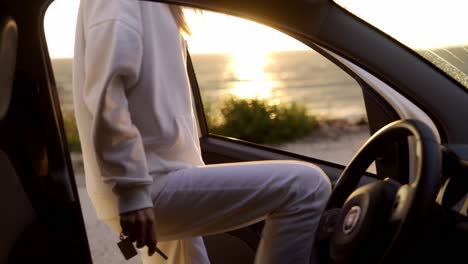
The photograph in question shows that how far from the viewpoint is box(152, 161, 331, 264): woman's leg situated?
179 cm

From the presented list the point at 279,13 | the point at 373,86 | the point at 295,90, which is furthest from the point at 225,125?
the point at 295,90

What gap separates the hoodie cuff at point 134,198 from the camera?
1.74 meters

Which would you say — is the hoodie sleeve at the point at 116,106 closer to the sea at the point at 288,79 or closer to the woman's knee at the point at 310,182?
the woman's knee at the point at 310,182

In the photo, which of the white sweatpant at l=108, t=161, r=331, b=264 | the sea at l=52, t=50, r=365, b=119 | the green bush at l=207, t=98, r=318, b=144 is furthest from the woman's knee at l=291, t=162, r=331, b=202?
the sea at l=52, t=50, r=365, b=119

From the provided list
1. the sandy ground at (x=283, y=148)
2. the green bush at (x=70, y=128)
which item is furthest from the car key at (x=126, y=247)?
the sandy ground at (x=283, y=148)

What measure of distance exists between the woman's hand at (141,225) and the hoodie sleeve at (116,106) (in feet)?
0.06

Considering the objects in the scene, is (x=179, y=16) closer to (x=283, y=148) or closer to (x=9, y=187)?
(x=9, y=187)

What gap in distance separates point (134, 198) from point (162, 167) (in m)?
0.12

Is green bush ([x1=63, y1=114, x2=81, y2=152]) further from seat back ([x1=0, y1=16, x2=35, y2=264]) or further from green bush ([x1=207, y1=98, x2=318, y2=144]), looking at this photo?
green bush ([x1=207, y1=98, x2=318, y2=144])

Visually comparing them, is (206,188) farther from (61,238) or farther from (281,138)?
(281,138)

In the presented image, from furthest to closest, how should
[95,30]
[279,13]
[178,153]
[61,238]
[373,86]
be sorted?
[373,86] → [61,238] → [178,153] → [95,30] → [279,13]

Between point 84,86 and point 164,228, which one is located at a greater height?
point 84,86

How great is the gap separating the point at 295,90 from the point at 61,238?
1495 inches

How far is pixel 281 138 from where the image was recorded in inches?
499
